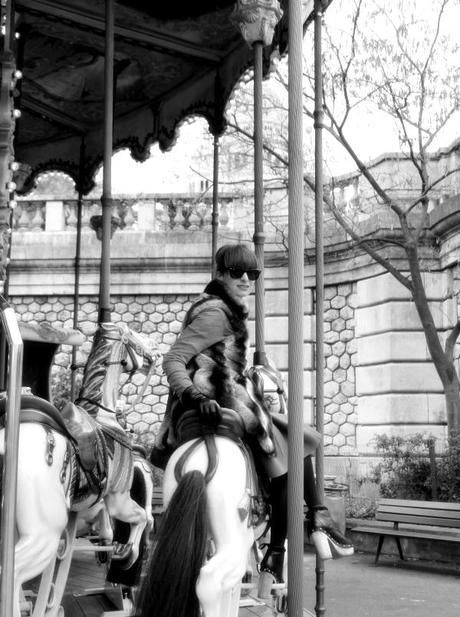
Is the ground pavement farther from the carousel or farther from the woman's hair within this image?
the woman's hair

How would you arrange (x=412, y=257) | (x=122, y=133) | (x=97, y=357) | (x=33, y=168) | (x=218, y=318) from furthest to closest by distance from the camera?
(x=412, y=257)
(x=33, y=168)
(x=122, y=133)
(x=97, y=357)
(x=218, y=318)

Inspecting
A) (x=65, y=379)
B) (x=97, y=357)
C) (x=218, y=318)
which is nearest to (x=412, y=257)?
(x=65, y=379)

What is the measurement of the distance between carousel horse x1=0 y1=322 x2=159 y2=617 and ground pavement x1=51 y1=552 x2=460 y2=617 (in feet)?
3.24

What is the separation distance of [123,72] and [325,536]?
677cm

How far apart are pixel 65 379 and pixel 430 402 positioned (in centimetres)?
647

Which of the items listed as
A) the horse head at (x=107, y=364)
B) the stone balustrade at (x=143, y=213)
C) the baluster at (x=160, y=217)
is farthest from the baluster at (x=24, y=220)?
the horse head at (x=107, y=364)

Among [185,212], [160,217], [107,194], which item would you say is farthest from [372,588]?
[160,217]

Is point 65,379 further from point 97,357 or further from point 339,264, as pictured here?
point 97,357

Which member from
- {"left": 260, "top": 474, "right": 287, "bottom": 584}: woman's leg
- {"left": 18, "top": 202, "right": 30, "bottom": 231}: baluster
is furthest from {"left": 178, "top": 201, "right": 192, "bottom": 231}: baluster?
{"left": 260, "top": 474, "right": 287, "bottom": 584}: woman's leg

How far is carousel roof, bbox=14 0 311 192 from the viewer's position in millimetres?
8211

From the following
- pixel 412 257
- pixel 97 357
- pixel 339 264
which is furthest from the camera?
pixel 339 264

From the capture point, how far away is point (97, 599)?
260 inches

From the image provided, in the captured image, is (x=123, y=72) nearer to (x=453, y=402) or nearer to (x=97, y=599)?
(x=97, y=599)

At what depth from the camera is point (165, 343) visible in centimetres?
1639
